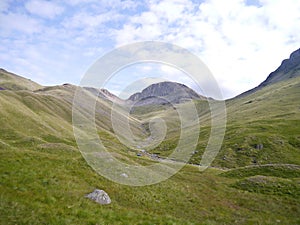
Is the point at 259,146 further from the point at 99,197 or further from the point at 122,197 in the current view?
the point at 99,197

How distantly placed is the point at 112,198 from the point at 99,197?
213cm

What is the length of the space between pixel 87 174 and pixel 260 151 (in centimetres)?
9234

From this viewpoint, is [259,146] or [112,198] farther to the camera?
[259,146]

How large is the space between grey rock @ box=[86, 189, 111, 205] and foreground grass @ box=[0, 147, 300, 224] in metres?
0.70

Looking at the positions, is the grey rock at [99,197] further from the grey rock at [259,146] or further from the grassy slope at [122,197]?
the grey rock at [259,146]

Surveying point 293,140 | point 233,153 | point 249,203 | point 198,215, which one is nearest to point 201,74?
point 198,215

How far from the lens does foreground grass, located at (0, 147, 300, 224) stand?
17609 mm

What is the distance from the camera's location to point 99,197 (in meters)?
22.5

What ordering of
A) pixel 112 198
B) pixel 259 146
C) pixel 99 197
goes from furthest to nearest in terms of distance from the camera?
pixel 259 146, pixel 112 198, pixel 99 197

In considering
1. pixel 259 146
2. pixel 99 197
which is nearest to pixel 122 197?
pixel 99 197

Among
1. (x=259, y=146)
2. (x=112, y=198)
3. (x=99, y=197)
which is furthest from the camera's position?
(x=259, y=146)

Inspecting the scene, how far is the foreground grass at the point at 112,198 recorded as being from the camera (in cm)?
1761

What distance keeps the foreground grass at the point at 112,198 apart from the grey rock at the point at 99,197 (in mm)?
701

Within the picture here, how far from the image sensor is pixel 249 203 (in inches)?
1211
